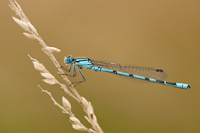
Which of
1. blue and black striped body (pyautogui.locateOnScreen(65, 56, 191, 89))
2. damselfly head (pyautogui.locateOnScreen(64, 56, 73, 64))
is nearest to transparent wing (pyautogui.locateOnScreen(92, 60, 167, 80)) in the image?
blue and black striped body (pyautogui.locateOnScreen(65, 56, 191, 89))

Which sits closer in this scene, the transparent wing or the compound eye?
the compound eye

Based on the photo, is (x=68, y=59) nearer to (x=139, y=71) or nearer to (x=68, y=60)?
(x=68, y=60)

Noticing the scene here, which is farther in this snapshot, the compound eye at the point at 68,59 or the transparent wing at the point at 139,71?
the transparent wing at the point at 139,71

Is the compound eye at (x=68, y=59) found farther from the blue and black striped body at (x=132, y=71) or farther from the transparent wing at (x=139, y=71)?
the transparent wing at (x=139, y=71)

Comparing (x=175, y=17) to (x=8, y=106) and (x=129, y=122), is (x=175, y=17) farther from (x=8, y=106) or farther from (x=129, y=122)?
(x=8, y=106)

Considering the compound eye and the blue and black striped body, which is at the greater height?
the blue and black striped body

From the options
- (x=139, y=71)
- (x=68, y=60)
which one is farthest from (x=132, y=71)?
(x=68, y=60)

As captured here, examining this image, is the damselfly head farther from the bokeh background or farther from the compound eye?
the bokeh background

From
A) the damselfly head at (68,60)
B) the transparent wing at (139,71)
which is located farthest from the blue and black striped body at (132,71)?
the damselfly head at (68,60)
